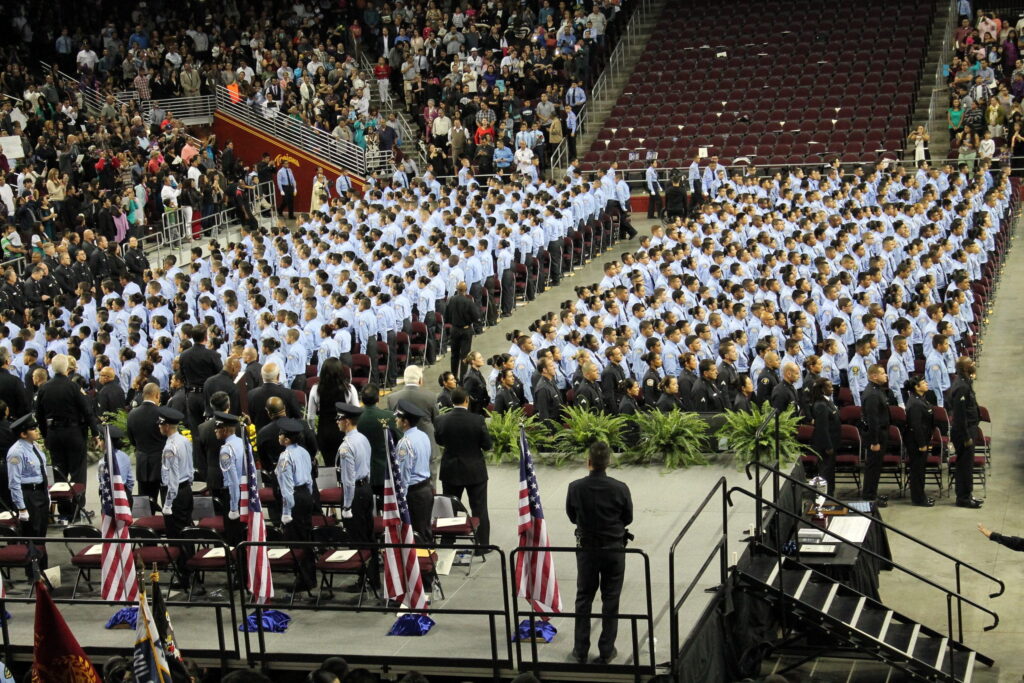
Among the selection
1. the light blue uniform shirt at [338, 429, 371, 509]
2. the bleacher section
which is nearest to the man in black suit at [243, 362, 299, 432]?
the light blue uniform shirt at [338, 429, 371, 509]

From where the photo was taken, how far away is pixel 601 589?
11.4 metres

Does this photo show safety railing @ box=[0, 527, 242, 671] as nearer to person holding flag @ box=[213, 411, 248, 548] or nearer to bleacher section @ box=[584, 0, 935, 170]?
person holding flag @ box=[213, 411, 248, 548]

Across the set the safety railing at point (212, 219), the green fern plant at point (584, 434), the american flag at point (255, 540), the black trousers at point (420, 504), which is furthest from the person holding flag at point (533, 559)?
the safety railing at point (212, 219)

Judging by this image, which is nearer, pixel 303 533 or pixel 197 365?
pixel 303 533

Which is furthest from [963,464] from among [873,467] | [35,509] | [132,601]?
[35,509]

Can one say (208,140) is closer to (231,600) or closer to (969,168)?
(969,168)

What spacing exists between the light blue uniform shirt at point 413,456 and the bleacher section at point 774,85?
74.1 feet

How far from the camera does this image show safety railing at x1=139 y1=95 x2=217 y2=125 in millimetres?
37625

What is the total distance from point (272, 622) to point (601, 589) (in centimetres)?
290

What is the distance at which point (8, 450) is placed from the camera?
15.3 meters

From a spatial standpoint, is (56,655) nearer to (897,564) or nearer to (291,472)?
(291,472)

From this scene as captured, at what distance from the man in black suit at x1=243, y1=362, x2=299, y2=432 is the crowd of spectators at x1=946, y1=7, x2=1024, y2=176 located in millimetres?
19674

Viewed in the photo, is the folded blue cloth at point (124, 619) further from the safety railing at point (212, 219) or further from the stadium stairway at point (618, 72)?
the stadium stairway at point (618, 72)

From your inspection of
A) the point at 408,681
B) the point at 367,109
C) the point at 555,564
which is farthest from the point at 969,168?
the point at 408,681
